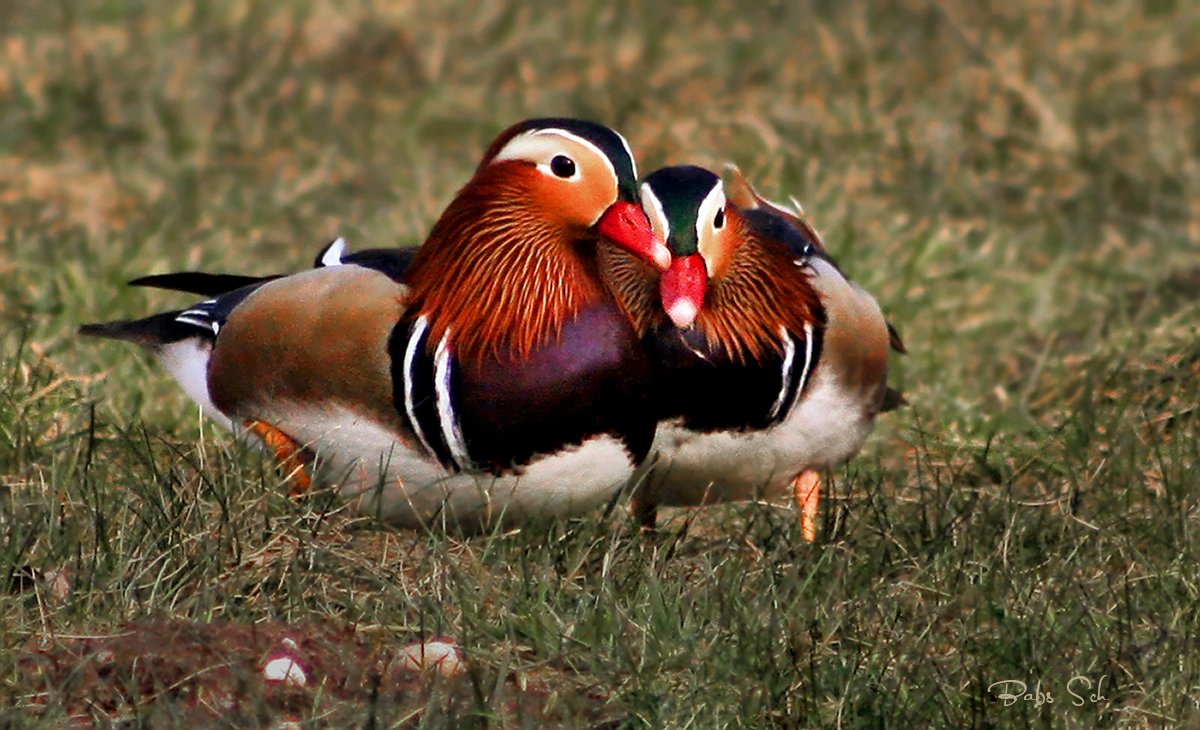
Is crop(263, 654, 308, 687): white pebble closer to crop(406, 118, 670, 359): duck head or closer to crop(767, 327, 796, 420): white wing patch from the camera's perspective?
crop(406, 118, 670, 359): duck head

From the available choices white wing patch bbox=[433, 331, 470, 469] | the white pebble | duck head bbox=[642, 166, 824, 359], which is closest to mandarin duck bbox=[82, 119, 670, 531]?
white wing patch bbox=[433, 331, 470, 469]

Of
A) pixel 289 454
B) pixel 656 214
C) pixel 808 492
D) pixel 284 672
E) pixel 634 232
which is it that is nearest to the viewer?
pixel 284 672

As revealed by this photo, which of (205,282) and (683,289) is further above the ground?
(683,289)

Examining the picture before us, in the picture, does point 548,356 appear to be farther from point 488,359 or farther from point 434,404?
point 434,404

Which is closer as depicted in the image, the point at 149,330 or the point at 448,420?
the point at 448,420

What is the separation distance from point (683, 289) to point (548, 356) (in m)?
0.26

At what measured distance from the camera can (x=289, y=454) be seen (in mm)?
3324

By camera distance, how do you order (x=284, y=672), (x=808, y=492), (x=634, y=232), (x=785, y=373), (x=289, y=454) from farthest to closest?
(x=808, y=492) < (x=785, y=373) < (x=289, y=454) < (x=634, y=232) < (x=284, y=672)

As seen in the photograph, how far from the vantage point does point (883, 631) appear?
2.81m

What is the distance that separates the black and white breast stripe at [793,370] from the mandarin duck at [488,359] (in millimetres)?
329

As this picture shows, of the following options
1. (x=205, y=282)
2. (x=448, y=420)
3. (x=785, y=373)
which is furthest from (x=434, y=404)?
(x=205, y=282)

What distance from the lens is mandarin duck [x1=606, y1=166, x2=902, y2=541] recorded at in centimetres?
327

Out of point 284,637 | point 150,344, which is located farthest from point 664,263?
point 150,344

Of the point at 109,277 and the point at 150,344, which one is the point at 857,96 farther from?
the point at 150,344
